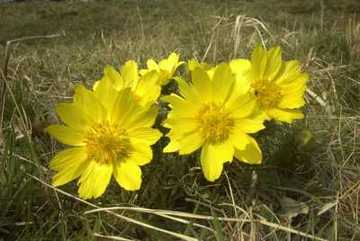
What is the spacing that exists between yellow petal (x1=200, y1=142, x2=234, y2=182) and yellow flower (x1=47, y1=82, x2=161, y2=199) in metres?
0.08

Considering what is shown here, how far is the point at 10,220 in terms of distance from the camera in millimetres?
1001

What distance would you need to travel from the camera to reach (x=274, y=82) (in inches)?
39.3

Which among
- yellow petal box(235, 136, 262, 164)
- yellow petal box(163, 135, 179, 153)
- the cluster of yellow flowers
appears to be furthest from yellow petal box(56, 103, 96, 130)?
yellow petal box(235, 136, 262, 164)

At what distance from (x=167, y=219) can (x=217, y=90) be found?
0.23 m

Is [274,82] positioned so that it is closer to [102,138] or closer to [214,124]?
[214,124]

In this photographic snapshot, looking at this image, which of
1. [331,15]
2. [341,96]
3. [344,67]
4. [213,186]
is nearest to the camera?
[213,186]

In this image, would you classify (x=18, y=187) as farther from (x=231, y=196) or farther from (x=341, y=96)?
(x=341, y=96)

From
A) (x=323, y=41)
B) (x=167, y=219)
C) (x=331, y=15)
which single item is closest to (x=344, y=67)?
(x=323, y=41)

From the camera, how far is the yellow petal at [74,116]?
0.92 metres

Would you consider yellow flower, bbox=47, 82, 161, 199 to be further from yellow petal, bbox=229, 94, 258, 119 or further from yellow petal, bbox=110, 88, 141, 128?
yellow petal, bbox=229, 94, 258, 119

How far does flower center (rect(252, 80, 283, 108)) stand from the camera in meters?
0.96

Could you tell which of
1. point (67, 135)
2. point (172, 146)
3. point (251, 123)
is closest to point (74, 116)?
point (67, 135)

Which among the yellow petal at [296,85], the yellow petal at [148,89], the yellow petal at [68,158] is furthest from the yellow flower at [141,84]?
the yellow petal at [296,85]

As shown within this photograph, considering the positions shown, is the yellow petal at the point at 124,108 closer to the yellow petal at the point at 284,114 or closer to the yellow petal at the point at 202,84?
the yellow petal at the point at 202,84
